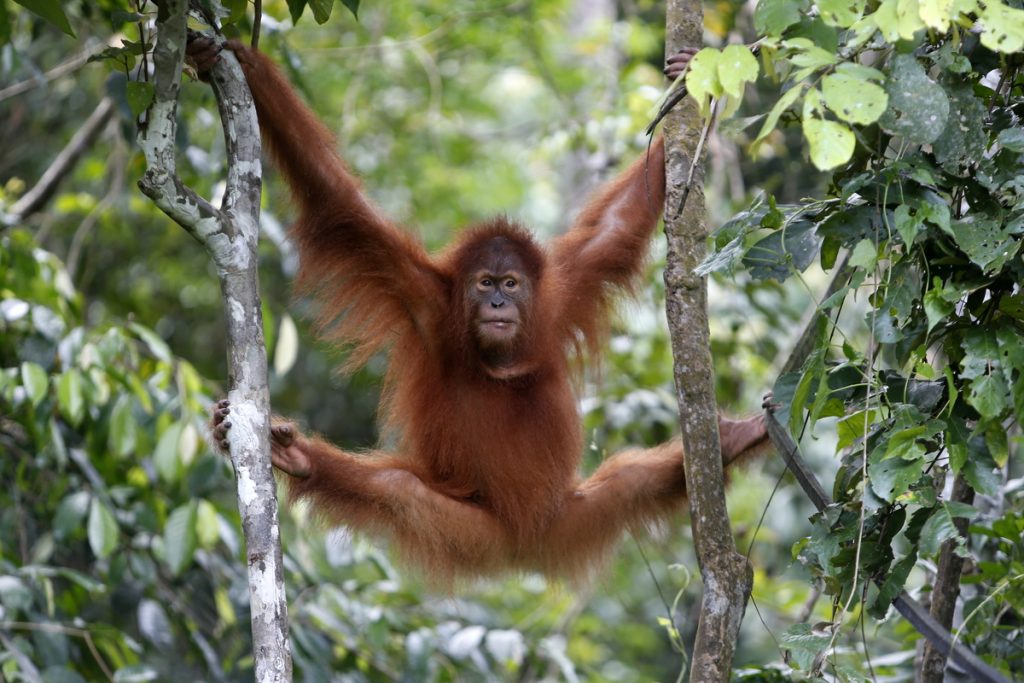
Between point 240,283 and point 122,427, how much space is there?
1.68 metres

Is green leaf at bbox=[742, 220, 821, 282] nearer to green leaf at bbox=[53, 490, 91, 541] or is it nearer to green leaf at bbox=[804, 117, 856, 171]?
green leaf at bbox=[804, 117, 856, 171]

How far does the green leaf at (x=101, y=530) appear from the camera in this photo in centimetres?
425

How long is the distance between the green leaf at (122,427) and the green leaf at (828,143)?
3168 mm

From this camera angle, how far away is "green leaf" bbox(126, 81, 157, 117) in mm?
2951

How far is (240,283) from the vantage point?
3.00m

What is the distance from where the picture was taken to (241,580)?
5.11 metres

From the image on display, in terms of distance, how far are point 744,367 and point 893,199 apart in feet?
14.1

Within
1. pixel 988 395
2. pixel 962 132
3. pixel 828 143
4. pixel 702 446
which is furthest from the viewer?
pixel 702 446

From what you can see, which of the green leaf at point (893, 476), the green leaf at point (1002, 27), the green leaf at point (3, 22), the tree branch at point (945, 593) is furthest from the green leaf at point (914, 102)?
the green leaf at point (3, 22)

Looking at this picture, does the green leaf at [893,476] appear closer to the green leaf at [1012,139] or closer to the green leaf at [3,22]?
the green leaf at [1012,139]

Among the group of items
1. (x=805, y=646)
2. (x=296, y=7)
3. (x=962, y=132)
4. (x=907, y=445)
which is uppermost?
(x=296, y=7)

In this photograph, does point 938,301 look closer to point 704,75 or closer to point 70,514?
point 704,75

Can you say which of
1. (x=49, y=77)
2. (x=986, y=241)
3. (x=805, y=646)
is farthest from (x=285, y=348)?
(x=986, y=241)

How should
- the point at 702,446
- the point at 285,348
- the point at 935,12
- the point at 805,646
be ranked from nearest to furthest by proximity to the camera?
the point at 935,12 < the point at 805,646 < the point at 702,446 < the point at 285,348
